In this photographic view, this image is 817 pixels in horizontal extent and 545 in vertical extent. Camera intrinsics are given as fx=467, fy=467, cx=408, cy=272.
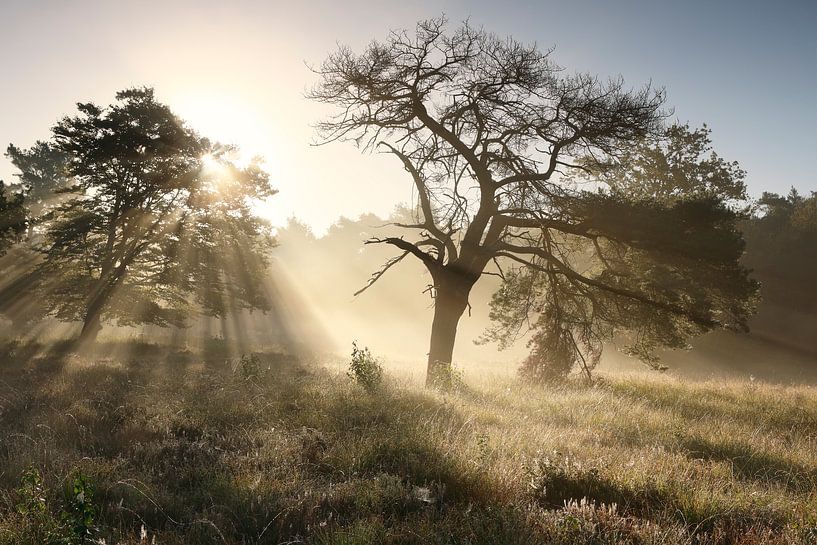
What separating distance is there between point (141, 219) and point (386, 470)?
18.0 m

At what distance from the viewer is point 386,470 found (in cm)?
457

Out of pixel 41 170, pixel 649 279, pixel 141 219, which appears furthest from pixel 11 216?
pixel 41 170

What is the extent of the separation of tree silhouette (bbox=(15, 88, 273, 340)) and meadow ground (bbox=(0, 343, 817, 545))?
34.2ft

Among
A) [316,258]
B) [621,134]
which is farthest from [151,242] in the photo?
[316,258]

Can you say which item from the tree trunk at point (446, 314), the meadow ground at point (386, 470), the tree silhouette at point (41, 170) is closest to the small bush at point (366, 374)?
the meadow ground at point (386, 470)

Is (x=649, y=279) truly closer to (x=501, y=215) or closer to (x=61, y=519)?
(x=501, y=215)

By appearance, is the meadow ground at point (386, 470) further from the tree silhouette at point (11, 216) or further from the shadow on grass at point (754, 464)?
the tree silhouette at point (11, 216)

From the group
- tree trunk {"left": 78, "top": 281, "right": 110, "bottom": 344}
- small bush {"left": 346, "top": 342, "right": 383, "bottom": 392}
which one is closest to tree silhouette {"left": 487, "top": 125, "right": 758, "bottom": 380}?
small bush {"left": 346, "top": 342, "right": 383, "bottom": 392}

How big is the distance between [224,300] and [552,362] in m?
15.3

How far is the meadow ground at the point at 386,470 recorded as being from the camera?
334 centimetres

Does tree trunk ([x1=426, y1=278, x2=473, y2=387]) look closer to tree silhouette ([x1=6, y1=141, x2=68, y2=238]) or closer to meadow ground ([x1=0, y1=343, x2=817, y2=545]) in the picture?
meadow ground ([x1=0, y1=343, x2=817, y2=545])

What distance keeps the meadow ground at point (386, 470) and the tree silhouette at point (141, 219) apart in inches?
411

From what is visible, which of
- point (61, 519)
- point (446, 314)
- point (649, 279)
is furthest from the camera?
→ point (446, 314)

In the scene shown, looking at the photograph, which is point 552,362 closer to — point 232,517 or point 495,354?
point 232,517
